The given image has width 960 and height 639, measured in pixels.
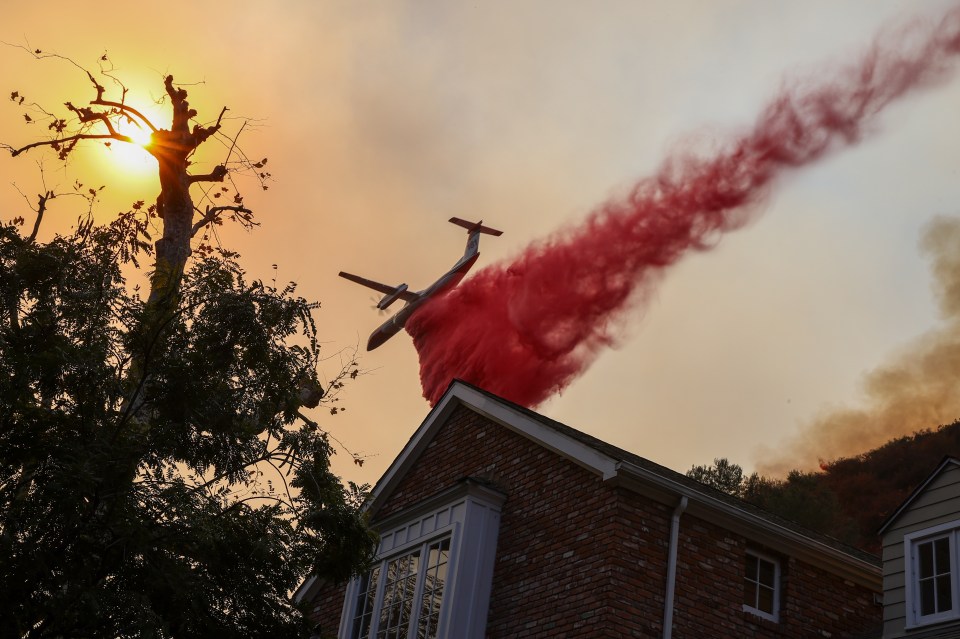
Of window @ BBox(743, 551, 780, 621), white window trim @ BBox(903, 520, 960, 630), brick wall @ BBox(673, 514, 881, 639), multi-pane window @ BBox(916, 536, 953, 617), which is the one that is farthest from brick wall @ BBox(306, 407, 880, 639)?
multi-pane window @ BBox(916, 536, 953, 617)

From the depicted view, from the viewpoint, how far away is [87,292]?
1293 centimetres

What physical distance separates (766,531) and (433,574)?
5057 mm

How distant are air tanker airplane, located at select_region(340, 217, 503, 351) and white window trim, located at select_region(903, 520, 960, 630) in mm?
32132

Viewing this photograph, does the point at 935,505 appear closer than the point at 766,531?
Yes

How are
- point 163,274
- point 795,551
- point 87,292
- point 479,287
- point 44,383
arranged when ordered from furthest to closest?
point 479,287
point 795,551
point 163,274
point 87,292
point 44,383

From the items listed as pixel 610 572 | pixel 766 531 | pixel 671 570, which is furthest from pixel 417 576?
pixel 766 531

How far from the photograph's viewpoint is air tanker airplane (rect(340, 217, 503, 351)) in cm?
4466

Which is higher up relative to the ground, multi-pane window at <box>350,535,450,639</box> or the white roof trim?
the white roof trim

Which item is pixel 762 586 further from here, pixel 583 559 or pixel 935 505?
pixel 935 505

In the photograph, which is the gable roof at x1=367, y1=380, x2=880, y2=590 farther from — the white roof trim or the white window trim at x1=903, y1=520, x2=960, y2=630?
the white window trim at x1=903, y1=520, x2=960, y2=630

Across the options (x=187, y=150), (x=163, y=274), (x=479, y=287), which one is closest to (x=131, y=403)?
(x=163, y=274)

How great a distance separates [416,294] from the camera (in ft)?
149

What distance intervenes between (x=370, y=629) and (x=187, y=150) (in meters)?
9.25

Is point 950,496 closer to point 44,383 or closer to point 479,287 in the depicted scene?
point 44,383
